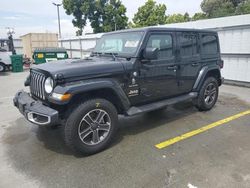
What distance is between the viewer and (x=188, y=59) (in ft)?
14.7

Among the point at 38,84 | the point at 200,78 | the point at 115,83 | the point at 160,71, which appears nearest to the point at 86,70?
the point at 115,83

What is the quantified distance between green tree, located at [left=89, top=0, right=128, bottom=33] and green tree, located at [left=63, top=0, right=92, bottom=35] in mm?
992

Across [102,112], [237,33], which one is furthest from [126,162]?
[237,33]

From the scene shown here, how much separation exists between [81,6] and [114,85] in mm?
28468

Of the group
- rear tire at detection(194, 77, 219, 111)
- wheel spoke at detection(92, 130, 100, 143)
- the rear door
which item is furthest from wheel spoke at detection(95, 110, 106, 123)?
rear tire at detection(194, 77, 219, 111)

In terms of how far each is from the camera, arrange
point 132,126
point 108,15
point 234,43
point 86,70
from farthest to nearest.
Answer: point 108,15 < point 234,43 < point 132,126 < point 86,70

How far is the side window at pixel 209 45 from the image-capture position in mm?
4882

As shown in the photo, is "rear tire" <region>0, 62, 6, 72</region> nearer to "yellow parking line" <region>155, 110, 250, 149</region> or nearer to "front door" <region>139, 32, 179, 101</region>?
"front door" <region>139, 32, 179, 101</region>

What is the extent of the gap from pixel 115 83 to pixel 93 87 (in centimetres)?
43

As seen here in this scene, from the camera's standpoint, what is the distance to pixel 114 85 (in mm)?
3252

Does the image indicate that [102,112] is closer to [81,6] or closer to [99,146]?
[99,146]

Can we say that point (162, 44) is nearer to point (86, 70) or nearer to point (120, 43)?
point (120, 43)

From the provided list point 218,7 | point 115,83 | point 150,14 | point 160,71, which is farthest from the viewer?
point 218,7

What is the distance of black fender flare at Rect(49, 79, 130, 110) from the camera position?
2820 mm
